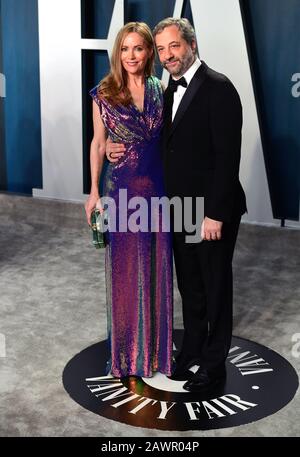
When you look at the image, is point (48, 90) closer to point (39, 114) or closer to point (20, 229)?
point (39, 114)

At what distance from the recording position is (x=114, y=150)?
2854mm

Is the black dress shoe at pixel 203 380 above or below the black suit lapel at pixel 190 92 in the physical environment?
below

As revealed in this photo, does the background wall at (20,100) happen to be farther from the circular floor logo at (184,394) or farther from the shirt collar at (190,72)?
the shirt collar at (190,72)

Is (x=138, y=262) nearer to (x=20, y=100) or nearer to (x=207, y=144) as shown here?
(x=207, y=144)

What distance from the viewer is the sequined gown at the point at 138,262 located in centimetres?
282

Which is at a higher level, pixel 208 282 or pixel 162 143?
pixel 162 143

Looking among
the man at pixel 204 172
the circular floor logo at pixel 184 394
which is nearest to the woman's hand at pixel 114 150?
the man at pixel 204 172

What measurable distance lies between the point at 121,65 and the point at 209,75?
0.36 meters

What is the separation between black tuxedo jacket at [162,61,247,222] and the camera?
266 centimetres

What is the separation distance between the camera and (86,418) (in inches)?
107

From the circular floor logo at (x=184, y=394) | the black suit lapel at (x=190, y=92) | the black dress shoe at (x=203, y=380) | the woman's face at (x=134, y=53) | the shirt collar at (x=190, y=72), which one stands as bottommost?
the circular floor logo at (x=184, y=394)

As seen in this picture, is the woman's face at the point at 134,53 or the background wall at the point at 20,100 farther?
the background wall at the point at 20,100

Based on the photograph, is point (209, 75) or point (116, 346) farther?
point (116, 346)
